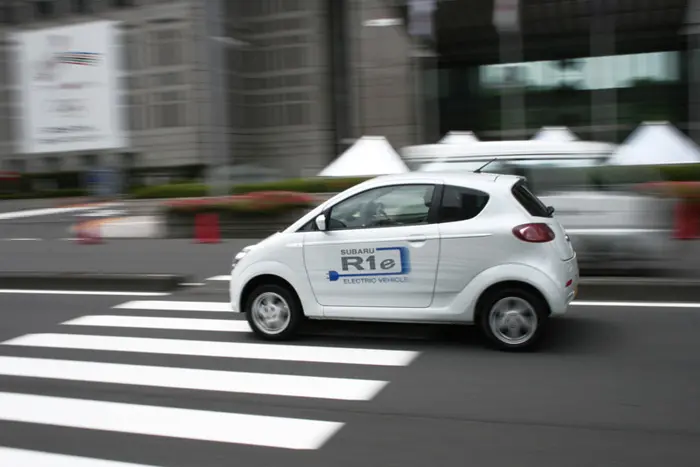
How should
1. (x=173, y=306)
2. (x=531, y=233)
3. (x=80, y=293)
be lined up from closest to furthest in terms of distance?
(x=531, y=233), (x=173, y=306), (x=80, y=293)

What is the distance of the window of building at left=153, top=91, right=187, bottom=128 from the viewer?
39000 millimetres

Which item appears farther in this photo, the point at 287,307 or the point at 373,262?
the point at 287,307

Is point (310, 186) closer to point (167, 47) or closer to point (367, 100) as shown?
point (367, 100)

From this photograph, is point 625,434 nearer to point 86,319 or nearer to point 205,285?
point 86,319

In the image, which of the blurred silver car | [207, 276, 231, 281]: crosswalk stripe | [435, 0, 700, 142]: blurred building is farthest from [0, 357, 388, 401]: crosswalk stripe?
[435, 0, 700, 142]: blurred building

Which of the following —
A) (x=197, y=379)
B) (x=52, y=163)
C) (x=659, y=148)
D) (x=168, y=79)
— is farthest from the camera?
(x=52, y=163)

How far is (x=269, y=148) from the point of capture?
39.5 meters

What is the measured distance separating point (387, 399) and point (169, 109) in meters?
35.7

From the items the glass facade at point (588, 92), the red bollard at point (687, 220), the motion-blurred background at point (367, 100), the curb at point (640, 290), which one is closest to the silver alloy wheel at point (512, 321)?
the curb at point (640, 290)

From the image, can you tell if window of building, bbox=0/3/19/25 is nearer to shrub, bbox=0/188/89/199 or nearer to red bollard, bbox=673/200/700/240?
shrub, bbox=0/188/89/199

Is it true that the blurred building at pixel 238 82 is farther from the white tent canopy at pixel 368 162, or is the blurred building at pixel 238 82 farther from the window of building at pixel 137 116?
the white tent canopy at pixel 368 162

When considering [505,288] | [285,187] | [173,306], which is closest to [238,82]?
[285,187]

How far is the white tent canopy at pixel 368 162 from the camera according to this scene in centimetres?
2570

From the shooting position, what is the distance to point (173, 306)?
9820 millimetres
